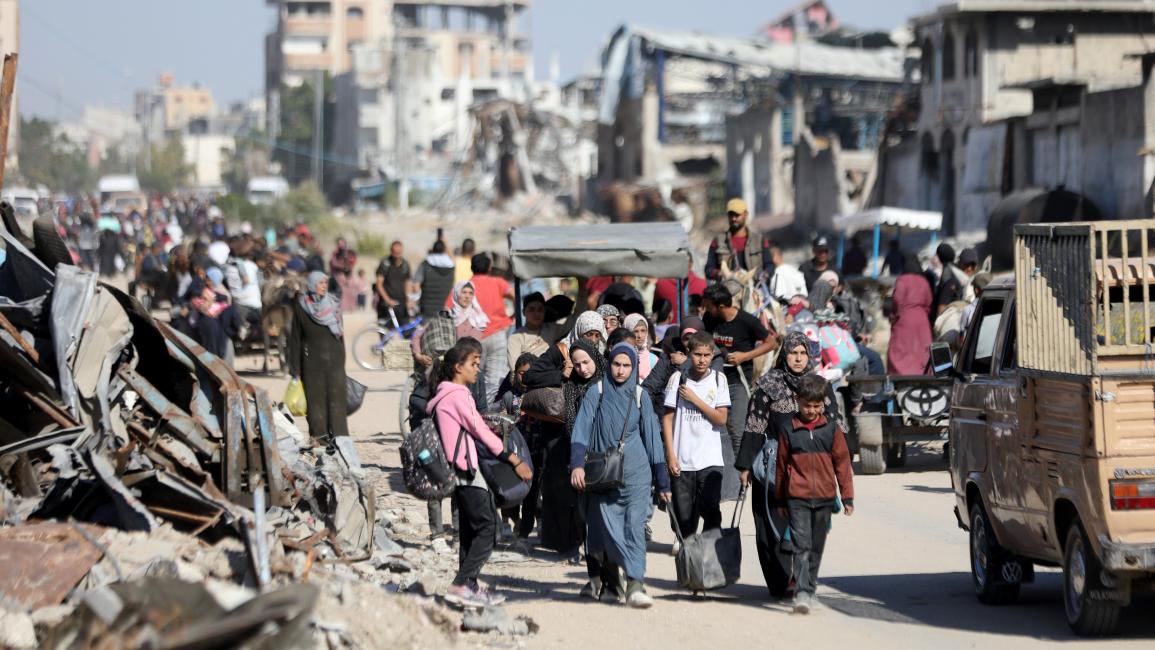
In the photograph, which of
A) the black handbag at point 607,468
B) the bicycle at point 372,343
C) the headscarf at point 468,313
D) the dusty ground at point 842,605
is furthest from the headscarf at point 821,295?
the bicycle at point 372,343

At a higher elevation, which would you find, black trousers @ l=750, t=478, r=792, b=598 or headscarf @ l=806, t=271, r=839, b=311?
headscarf @ l=806, t=271, r=839, b=311

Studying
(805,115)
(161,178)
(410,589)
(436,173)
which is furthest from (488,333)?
(161,178)

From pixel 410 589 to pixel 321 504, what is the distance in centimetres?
126

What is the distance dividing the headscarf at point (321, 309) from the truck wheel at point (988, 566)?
7143 mm

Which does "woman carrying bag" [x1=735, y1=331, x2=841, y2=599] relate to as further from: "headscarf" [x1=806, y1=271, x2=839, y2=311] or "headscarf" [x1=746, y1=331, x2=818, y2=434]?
"headscarf" [x1=806, y1=271, x2=839, y2=311]

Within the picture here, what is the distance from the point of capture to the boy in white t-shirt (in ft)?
34.7

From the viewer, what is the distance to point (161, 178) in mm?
148500

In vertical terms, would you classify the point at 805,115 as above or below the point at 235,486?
above

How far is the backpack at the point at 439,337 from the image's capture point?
559 inches

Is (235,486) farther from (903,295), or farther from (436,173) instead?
(436,173)

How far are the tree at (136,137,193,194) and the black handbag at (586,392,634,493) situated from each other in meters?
141

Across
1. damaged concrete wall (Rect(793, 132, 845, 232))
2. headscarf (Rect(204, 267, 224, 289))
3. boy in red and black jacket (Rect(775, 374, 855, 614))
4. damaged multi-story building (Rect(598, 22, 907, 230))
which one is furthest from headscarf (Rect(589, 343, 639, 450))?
damaged multi-story building (Rect(598, 22, 907, 230))

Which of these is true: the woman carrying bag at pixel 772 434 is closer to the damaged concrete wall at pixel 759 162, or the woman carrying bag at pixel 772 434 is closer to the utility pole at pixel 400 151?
the damaged concrete wall at pixel 759 162

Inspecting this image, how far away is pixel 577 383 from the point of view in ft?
35.9
